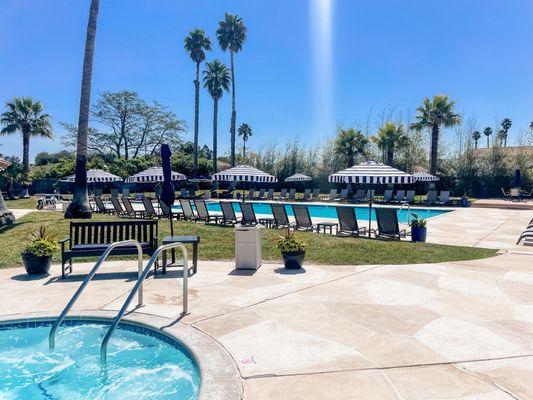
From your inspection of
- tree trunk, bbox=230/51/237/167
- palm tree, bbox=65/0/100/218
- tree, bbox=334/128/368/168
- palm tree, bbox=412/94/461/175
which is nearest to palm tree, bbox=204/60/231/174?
tree trunk, bbox=230/51/237/167

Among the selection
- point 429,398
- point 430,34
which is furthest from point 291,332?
point 430,34

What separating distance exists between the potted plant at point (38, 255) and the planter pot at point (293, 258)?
4.18m

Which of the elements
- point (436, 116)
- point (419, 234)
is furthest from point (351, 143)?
point (419, 234)

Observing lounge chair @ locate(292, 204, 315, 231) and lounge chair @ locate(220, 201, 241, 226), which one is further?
lounge chair @ locate(220, 201, 241, 226)

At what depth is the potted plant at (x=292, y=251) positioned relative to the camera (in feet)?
23.0

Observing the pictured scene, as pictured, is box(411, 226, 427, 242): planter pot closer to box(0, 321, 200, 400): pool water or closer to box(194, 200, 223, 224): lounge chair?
box(194, 200, 223, 224): lounge chair

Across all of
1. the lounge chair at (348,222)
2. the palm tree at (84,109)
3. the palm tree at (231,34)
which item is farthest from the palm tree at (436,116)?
the palm tree at (84,109)

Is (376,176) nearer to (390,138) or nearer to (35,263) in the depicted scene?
(35,263)

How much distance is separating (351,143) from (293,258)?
27163 mm

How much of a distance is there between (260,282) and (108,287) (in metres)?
2.42

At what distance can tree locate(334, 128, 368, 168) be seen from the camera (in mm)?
32594

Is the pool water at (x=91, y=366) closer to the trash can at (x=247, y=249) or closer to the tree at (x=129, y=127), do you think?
the trash can at (x=247, y=249)

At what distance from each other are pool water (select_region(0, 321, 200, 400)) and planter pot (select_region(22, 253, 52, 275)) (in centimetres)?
237

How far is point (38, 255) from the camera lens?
6.56 m
